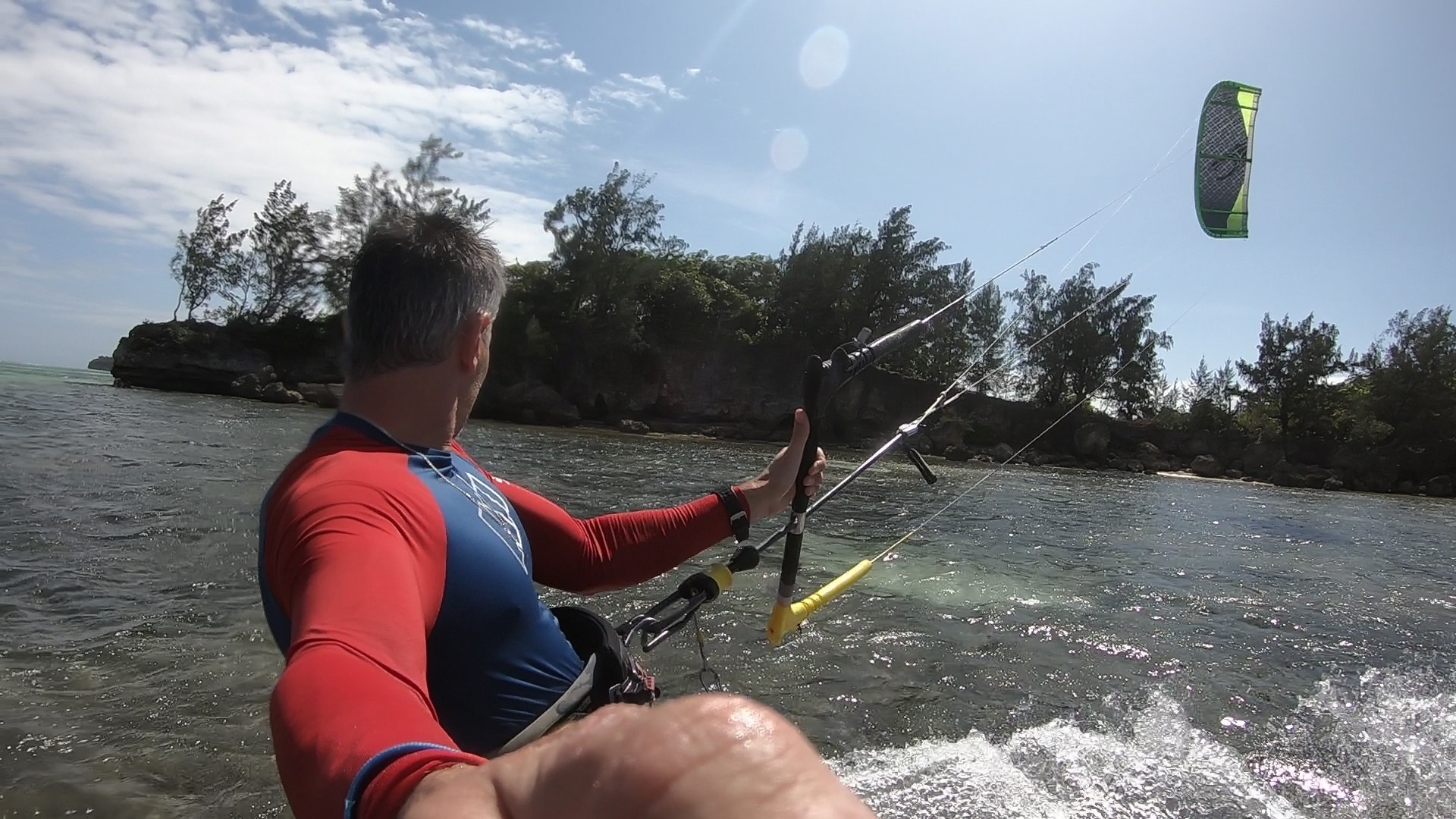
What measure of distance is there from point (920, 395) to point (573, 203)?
25.1 metres

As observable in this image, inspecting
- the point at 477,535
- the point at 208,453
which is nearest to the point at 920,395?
the point at 208,453

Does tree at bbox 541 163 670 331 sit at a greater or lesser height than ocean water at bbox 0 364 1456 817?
greater

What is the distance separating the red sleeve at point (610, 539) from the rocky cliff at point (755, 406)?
117 feet

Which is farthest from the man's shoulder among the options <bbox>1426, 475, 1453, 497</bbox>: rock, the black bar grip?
<bbox>1426, 475, 1453, 497</bbox>: rock

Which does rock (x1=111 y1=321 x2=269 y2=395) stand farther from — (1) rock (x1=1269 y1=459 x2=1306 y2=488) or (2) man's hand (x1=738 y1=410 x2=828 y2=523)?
(1) rock (x1=1269 y1=459 x2=1306 y2=488)

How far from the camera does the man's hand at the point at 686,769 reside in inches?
18.8

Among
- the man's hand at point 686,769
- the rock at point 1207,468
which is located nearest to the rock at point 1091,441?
the rock at point 1207,468

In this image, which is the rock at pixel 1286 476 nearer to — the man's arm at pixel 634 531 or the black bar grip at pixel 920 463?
the black bar grip at pixel 920 463

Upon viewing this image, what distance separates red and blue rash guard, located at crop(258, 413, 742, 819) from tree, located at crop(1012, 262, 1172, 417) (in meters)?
56.0

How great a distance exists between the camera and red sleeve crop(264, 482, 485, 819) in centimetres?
100

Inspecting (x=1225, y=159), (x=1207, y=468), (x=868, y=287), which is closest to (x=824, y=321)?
(x=868, y=287)

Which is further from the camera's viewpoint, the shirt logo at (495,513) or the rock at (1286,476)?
the rock at (1286,476)

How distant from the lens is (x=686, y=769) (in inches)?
19.5

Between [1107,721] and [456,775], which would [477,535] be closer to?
[456,775]
